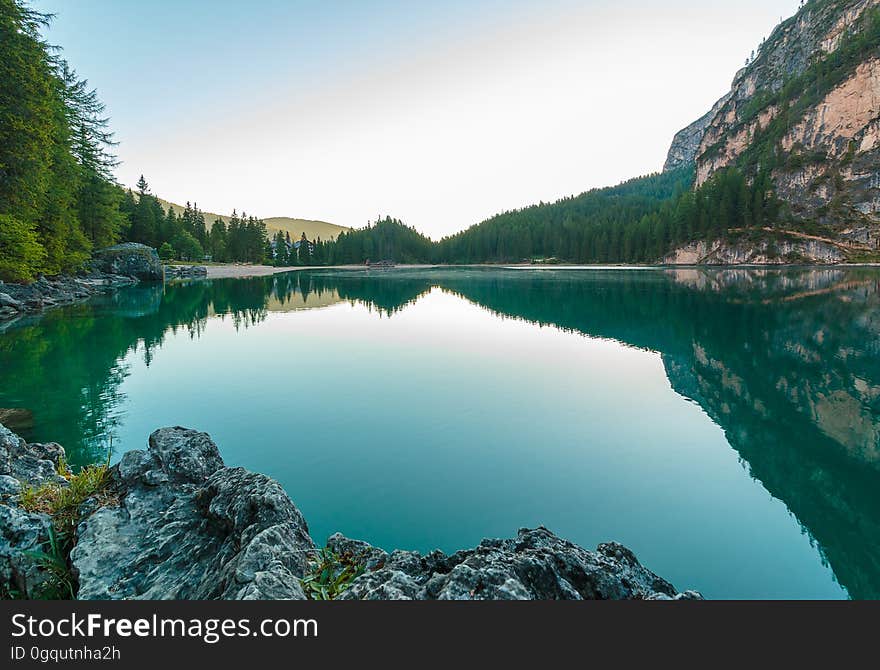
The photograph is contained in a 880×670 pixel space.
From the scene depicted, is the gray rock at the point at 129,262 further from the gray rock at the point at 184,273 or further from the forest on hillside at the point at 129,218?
the gray rock at the point at 184,273

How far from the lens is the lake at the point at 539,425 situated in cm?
716

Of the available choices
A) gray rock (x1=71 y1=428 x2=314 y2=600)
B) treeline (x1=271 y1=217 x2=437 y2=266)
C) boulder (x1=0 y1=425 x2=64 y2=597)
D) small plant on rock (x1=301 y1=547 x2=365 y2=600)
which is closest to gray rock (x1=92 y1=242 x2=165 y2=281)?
boulder (x1=0 y1=425 x2=64 y2=597)

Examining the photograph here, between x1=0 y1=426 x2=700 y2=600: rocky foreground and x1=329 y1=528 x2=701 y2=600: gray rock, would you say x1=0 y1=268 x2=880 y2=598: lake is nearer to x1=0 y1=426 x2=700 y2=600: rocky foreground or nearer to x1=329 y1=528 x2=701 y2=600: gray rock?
x1=329 y1=528 x2=701 y2=600: gray rock

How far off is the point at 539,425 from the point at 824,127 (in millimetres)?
162530

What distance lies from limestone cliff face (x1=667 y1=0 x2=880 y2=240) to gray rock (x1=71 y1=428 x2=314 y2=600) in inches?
5556

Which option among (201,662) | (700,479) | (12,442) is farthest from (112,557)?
(700,479)

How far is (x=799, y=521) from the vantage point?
7.46m

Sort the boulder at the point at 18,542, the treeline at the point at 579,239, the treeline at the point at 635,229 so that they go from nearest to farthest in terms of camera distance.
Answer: the boulder at the point at 18,542, the treeline at the point at 635,229, the treeline at the point at 579,239

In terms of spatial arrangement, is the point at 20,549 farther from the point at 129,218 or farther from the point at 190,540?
the point at 129,218

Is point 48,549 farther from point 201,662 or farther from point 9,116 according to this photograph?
point 9,116

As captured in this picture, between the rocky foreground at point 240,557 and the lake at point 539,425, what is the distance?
2.14 metres

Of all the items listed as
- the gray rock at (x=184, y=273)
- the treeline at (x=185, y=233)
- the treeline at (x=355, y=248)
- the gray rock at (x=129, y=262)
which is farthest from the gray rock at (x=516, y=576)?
the treeline at (x=355, y=248)

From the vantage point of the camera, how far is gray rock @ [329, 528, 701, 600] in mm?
3531

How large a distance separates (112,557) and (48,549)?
0.78 metres
